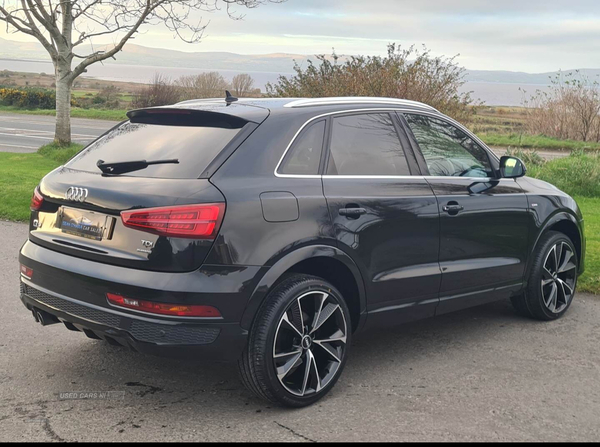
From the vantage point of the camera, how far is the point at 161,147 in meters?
4.27

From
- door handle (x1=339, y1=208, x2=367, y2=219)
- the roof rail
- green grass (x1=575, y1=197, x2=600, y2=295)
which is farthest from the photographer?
green grass (x1=575, y1=197, x2=600, y2=295)

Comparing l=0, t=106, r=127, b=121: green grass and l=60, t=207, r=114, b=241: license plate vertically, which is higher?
l=60, t=207, r=114, b=241: license plate

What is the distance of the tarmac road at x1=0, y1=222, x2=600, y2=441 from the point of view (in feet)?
12.5

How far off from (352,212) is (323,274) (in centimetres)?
43

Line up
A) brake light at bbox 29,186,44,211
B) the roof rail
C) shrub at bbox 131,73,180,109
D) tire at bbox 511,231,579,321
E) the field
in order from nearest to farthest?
brake light at bbox 29,186,44,211
the roof rail
tire at bbox 511,231,579,321
the field
shrub at bbox 131,73,180,109

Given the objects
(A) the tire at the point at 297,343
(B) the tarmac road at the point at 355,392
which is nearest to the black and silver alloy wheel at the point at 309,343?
(A) the tire at the point at 297,343

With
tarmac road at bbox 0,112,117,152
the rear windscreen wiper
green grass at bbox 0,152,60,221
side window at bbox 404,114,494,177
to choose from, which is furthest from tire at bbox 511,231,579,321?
tarmac road at bbox 0,112,117,152

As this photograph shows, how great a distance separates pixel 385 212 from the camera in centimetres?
459

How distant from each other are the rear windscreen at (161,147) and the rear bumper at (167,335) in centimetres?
82

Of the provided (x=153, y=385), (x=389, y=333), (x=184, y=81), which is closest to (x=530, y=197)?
(x=389, y=333)

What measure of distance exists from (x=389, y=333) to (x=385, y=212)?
4.89 feet

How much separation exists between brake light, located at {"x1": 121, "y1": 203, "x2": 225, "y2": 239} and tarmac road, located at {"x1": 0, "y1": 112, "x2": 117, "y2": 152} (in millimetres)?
18858

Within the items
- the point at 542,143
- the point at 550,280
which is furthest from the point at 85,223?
the point at 542,143

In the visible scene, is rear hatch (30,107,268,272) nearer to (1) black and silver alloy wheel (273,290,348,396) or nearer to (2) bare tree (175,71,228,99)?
(1) black and silver alloy wheel (273,290,348,396)
